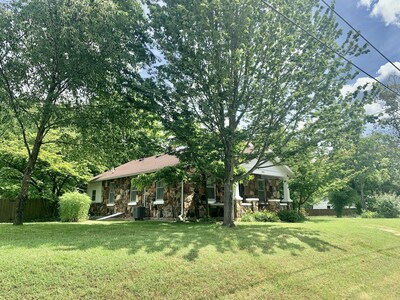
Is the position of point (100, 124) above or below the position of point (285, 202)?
above

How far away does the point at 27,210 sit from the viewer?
65.8 feet

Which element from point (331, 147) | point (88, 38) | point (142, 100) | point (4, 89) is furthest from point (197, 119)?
point (4, 89)

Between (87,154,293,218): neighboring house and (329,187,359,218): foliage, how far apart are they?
14.1 m

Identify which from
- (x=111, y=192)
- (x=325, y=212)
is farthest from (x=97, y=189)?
(x=325, y=212)

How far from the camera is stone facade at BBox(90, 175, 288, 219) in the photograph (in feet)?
51.0

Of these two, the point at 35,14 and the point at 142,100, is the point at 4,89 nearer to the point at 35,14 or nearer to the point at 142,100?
the point at 35,14

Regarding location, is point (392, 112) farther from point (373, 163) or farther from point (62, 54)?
point (62, 54)

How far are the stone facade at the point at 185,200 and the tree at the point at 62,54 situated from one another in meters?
6.83

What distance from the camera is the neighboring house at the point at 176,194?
616 inches

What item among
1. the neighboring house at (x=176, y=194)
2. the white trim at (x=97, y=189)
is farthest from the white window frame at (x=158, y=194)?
the white trim at (x=97, y=189)

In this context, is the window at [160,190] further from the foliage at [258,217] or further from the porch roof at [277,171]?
A: the porch roof at [277,171]

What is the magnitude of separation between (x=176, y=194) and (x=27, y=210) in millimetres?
11479

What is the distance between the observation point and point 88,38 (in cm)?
988

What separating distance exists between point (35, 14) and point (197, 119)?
625cm
